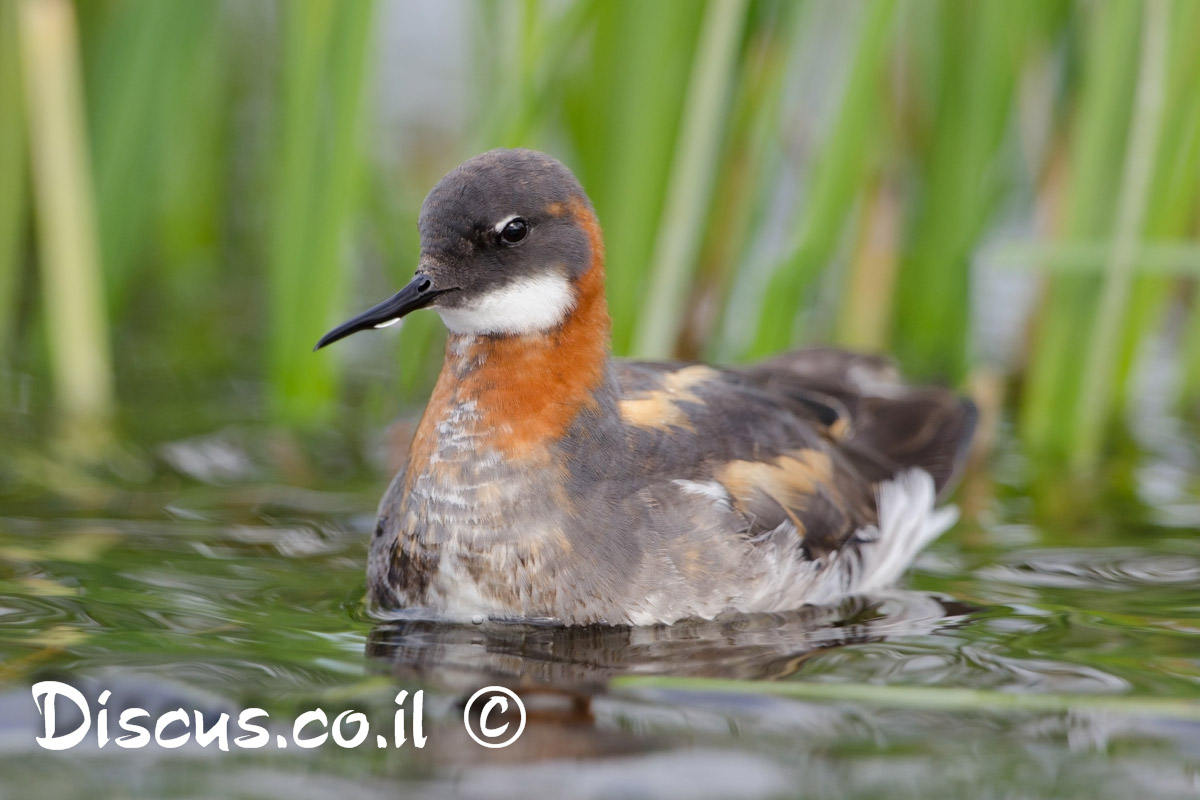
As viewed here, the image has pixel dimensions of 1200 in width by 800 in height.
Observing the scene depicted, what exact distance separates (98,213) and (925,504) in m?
3.60

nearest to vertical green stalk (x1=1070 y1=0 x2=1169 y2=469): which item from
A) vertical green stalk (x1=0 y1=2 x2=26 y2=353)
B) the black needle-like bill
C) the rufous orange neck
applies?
the rufous orange neck

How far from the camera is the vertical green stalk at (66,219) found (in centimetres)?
622

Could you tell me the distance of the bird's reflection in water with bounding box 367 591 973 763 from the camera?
374 centimetres

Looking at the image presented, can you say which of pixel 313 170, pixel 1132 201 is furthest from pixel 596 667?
pixel 1132 201

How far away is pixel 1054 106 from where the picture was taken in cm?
703

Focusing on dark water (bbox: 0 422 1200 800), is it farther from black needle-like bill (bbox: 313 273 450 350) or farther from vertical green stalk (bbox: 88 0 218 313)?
vertical green stalk (bbox: 88 0 218 313)

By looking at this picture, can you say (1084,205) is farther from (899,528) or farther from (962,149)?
(899,528)

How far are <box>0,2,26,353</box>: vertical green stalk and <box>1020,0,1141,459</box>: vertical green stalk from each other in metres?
4.28

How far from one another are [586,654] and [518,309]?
1030 mm

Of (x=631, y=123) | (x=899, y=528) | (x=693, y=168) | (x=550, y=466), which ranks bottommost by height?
(x=899, y=528)

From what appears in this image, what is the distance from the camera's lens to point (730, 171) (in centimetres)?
681

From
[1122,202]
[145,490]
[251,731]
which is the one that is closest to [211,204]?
[145,490]

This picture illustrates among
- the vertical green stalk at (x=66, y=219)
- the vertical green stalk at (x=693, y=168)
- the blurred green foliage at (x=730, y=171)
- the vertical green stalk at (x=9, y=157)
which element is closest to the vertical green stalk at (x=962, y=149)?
the blurred green foliage at (x=730, y=171)

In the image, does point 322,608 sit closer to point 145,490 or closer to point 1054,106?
point 145,490
